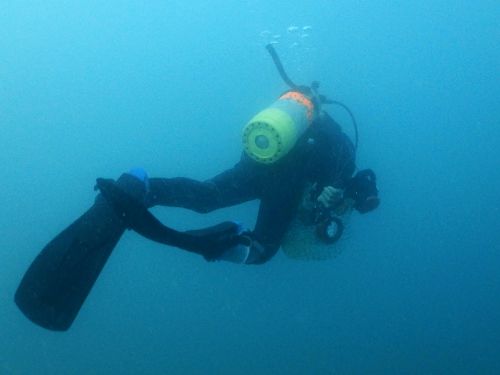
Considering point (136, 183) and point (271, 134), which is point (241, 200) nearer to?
point (271, 134)

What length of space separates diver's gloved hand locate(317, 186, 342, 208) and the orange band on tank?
0.63 m

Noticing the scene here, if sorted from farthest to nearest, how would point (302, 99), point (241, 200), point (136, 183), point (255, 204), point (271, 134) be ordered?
point (255, 204) < point (241, 200) < point (302, 99) < point (271, 134) < point (136, 183)

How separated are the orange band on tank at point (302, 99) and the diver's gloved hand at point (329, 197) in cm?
63

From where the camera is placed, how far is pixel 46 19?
1212 inches

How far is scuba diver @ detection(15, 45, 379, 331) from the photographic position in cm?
269

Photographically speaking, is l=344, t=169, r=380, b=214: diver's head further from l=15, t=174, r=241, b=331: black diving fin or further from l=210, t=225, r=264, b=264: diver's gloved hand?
l=15, t=174, r=241, b=331: black diving fin

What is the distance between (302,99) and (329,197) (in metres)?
0.86

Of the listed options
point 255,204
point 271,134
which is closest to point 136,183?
point 271,134

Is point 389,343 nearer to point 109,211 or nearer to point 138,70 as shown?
point 109,211

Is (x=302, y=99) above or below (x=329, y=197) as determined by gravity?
above

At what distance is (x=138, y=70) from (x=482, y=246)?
25.2 meters

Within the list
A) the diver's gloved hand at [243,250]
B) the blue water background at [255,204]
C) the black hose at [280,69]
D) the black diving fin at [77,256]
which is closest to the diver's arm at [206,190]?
the diver's gloved hand at [243,250]

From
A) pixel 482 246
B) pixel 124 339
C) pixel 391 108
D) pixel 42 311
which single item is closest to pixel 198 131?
pixel 124 339

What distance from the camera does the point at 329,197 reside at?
421cm
